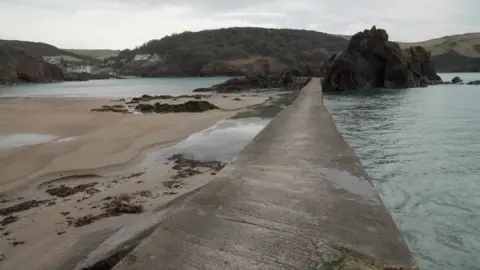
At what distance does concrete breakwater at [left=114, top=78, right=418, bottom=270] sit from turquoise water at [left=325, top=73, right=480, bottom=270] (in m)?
1.51

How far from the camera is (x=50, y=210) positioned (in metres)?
6.41

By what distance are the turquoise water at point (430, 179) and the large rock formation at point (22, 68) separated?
96490 mm

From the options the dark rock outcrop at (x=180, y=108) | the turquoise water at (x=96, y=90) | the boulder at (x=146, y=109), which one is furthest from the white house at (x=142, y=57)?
the dark rock outcrop at (x=180, y=108)

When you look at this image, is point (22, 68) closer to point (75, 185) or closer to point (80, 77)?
point (80, 77)

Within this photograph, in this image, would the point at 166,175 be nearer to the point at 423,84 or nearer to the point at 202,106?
the point at 202,106

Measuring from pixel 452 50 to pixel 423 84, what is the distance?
96.0 m

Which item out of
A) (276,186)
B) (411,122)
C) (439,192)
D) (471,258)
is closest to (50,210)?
(276,186)

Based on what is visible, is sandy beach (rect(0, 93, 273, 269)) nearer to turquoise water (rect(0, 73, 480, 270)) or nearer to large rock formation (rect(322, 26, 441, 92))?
turquoise water (rect(0, 73, 480, 270))

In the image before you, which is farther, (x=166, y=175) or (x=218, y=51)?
(x=218, y=51)

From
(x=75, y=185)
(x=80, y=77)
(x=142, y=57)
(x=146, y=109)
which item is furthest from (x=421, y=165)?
(x=142, y=57)

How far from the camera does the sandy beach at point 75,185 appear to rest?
523 centimetres

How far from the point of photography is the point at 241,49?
504 feet

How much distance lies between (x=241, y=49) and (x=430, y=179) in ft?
487

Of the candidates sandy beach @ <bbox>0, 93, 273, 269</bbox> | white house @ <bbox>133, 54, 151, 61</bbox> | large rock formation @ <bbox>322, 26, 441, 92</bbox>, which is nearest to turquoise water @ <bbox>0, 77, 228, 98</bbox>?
large rock formation @ <bbox>322, 26, 441, 92</bbox>
